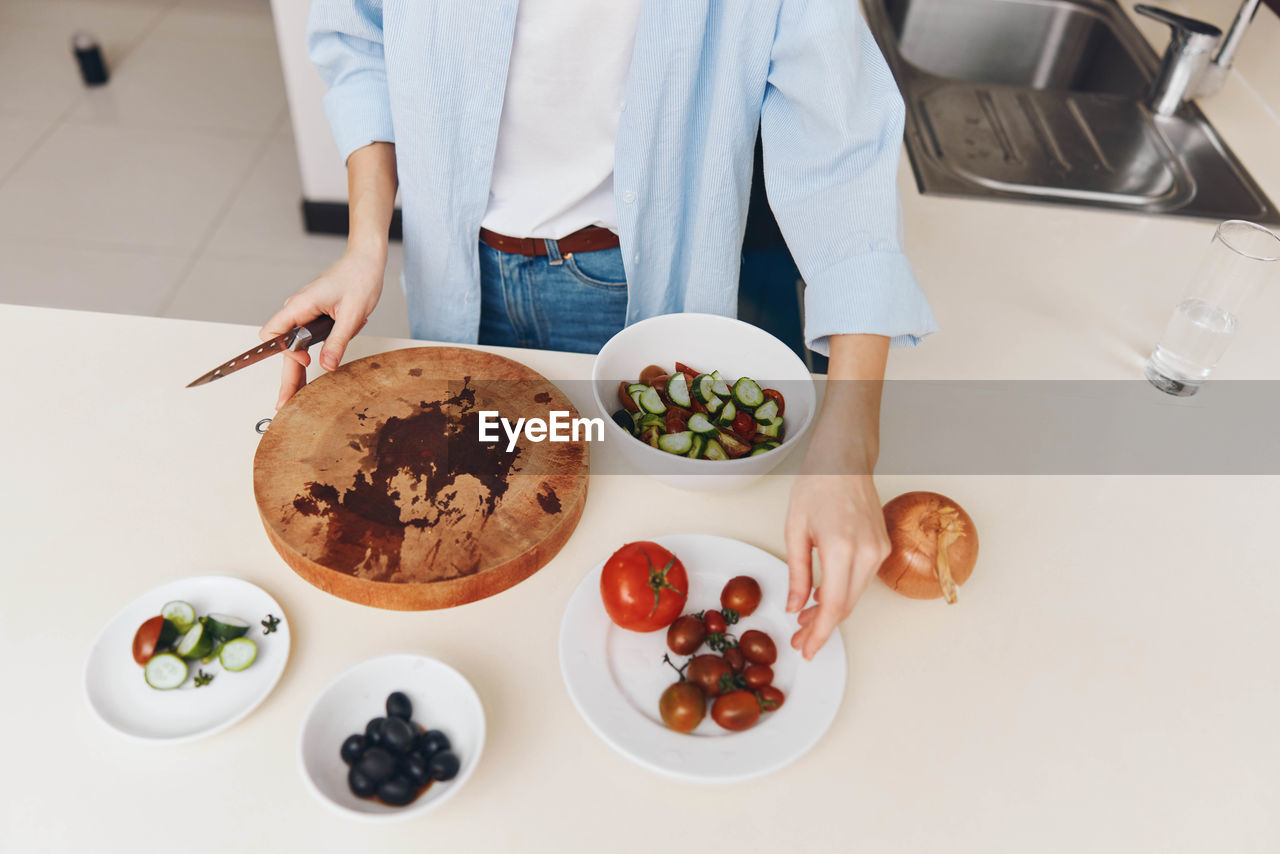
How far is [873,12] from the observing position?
187cm

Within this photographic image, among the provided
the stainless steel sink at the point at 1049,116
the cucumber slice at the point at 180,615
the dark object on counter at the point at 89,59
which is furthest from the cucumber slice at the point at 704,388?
the dark object on counter at the point at 89,59

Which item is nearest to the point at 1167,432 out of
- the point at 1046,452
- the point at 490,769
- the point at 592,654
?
the point at 1046,452

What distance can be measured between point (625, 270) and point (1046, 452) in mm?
587

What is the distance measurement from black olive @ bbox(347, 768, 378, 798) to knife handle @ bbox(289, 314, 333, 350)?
48cm

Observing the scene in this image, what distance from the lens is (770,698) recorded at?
2.48 ft

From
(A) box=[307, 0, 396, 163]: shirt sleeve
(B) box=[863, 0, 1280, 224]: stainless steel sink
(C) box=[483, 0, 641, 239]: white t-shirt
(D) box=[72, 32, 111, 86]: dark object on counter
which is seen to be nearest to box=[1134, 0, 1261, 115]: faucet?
(B) box=[863, 0, 1280, 224]: stainless steel sink

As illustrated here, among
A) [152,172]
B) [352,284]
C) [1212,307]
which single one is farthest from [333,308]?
[152,172]

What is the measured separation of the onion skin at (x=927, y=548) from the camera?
0.85 m

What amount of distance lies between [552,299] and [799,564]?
2.06 ft

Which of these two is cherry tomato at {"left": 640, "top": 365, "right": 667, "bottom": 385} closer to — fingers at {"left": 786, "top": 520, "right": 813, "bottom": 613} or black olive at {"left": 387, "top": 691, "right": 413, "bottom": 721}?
fingers at {"left": 786, "top": 520, "right": 813, "bottom": 613}

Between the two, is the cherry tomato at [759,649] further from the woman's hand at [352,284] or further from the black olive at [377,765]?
the woman's hand at [352,284]

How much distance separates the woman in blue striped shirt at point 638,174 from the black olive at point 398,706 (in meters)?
0.35

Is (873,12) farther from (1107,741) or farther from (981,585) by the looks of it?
(1107,741)

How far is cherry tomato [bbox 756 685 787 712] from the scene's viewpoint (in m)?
0.75
